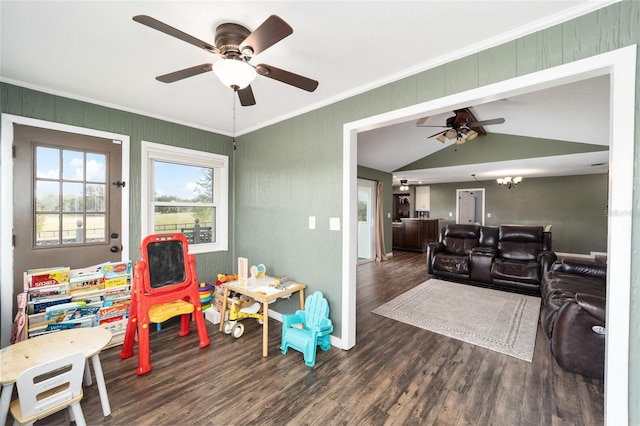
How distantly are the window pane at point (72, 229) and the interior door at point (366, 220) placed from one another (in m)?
5.52

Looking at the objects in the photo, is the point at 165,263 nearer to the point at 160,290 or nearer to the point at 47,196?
the point at 160,290

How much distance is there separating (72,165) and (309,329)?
9.66 feet

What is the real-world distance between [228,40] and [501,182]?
29.8 feet

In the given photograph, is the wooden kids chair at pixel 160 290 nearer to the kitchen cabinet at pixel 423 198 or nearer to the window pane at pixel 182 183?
the window pane at pixel 182 183

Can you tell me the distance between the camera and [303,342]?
2.36 metres

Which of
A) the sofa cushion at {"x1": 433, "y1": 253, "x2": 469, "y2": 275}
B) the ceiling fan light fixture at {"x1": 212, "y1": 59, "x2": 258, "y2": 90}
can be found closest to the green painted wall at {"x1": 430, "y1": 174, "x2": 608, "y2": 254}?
the sofa cushion at {"x1": 433, "y1": 253, "x2": 469, "y2": 275}

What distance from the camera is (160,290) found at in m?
2.52

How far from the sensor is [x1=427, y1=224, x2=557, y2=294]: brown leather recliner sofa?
4277mm

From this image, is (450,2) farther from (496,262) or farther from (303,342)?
(496,262)

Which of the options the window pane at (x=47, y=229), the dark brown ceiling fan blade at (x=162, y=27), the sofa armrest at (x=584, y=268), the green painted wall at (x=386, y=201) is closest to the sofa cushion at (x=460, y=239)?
the sofa armrest at (x=584, y=268)

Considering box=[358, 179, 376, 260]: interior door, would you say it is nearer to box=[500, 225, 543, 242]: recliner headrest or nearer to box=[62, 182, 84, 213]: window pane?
box=[500, 225, 543, 242]: recliner headrest

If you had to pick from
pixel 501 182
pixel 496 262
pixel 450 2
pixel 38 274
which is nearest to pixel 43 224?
pixel 38 274

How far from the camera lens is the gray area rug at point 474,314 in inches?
109

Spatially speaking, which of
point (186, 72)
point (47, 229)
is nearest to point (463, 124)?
point (186, 72)
